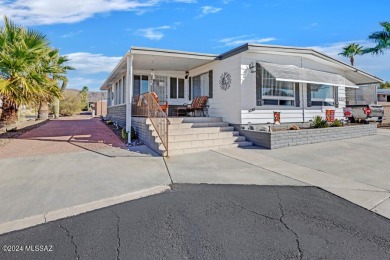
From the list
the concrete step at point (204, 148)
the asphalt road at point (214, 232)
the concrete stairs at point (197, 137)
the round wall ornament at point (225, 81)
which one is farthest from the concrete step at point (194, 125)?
the asphalt road at point (214, 232)

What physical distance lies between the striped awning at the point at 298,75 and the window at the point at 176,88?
5.82m

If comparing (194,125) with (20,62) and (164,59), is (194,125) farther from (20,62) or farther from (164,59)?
(20,62)

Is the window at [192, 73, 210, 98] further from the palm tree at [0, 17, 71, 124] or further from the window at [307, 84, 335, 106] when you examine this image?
the palm tree at [0, 17, 71, 124]

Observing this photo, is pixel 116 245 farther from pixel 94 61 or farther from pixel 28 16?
pixel 94 61

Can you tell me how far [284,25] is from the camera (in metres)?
11.0

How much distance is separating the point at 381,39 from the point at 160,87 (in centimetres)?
2014

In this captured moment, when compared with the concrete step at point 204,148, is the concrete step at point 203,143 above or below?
above

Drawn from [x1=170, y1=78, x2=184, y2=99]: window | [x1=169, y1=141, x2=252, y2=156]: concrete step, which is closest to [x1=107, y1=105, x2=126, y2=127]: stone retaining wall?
[x1=170, y1=78, x2=184, y2=99]: window

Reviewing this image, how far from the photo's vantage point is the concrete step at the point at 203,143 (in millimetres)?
7584

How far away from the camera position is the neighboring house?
9.58m

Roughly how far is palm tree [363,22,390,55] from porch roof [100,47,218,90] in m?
18.4

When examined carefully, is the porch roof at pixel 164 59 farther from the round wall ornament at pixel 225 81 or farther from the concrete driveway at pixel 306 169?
the concrete driveway at pixel 306 169

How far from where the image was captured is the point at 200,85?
13.0 metres

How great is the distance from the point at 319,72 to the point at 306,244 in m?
11.0
